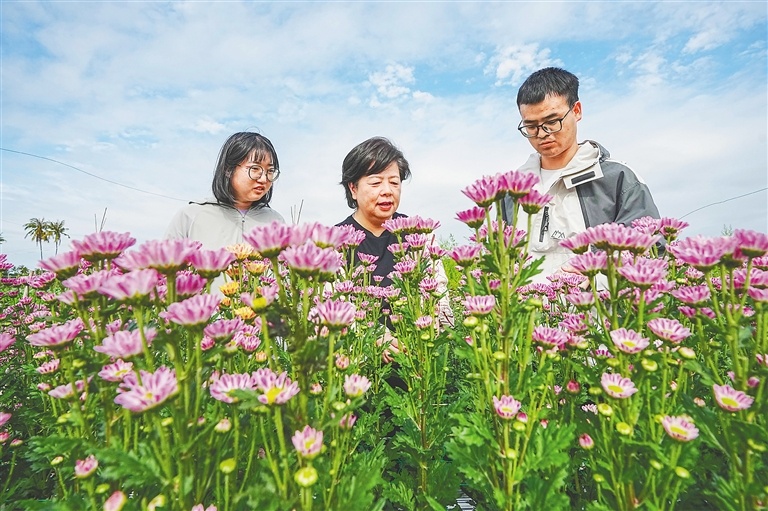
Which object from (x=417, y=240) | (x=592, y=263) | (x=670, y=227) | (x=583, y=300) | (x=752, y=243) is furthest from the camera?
(x=417, y=240)

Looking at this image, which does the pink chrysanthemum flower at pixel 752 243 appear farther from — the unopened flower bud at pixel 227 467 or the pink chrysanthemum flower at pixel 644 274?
the unopened flower bud at pixel 227 467

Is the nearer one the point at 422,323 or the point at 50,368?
the point at 50,368

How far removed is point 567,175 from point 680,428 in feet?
7.62

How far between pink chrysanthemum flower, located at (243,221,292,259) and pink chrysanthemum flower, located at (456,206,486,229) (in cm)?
A: 74

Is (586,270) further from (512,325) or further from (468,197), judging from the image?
(468,197)

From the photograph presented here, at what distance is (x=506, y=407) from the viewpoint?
1.20m

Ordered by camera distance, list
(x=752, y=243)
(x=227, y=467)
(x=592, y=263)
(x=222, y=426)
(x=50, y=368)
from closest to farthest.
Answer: (x=227, y=467) < (x=222, y=426) < (x=752, y=243) < (x=592, y=263) < (x=50, y=368)

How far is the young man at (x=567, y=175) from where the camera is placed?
2904 mm

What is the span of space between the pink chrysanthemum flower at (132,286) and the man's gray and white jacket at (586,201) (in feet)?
8.07

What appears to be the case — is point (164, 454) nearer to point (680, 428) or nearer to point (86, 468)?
point (86, 468)

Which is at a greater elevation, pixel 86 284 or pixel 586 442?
pixel 86 284

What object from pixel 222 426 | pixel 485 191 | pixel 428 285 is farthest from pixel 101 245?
pixel 428 285

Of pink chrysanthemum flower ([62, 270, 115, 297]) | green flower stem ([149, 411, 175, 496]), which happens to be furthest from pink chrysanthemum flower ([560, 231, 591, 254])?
pink chrysanthemum flower ([62, 270, 115, 297])

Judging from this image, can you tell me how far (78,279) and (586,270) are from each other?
64.9 inches
